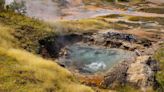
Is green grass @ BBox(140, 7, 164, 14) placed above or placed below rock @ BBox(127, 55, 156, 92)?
below

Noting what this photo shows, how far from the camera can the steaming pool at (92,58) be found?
27656mm

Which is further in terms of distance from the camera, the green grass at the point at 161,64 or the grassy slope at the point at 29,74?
the green grass at the point at 161,64

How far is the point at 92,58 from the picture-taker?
30.8 metres

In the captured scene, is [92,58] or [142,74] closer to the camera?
[142,74]

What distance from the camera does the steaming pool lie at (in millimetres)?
27656

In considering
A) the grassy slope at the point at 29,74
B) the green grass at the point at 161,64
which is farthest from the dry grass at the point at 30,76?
the green grass at the point at 161,64

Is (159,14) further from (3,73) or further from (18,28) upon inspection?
(3,73)

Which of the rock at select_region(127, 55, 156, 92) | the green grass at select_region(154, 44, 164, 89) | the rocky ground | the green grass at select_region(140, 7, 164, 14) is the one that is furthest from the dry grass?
the green grass at select_region(140, 7, 164, 14)

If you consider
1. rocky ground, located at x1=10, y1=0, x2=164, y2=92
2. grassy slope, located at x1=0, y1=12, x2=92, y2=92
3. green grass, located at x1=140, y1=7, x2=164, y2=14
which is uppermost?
grassy slope, located at x1=0, y1=12, x2=92, y2=92

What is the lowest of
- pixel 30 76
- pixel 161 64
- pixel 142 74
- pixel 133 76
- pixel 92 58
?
pixel 92 58

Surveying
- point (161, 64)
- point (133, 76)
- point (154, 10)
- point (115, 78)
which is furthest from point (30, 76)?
point (154, 10)

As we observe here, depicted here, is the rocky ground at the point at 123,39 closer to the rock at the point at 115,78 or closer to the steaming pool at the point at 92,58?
the rock at the point at 115,78

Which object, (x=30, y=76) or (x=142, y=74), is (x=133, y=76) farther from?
(x=30, y=76)

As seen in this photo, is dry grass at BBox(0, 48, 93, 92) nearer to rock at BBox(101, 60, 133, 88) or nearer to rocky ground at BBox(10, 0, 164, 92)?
rock at BBox(101, 60, 133, 88)
